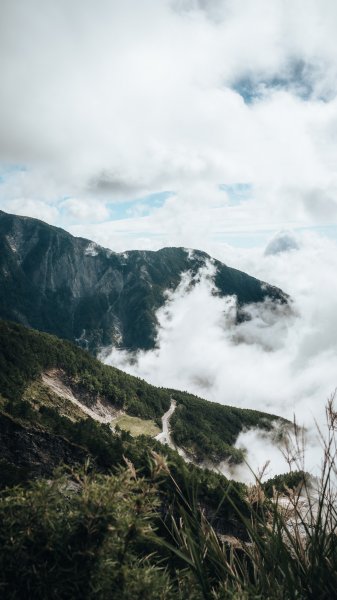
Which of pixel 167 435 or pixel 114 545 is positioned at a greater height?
pixel 167 435

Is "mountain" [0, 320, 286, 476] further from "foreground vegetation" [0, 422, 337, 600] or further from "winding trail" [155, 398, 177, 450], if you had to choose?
"foreground vegetation" [0, 422, 337, 600]

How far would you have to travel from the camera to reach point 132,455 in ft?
251

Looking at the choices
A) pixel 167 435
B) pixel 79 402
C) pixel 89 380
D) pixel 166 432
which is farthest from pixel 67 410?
pixel 166 432

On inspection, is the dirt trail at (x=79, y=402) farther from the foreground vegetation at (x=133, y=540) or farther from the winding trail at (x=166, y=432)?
the foreground vegetation at (x=133, y=540)

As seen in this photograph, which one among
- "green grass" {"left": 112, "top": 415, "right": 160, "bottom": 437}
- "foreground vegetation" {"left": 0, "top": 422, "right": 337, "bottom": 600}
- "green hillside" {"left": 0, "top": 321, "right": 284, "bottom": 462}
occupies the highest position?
"green hillside" {"left": 0, "top": 321, "right": 284, "bottom": 462}

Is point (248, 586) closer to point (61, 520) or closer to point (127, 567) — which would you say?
point (127, 567)

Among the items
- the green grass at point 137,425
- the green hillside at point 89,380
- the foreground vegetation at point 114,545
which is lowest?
the foreground vegetation at point 114,545

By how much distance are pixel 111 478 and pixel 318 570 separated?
10.2ft

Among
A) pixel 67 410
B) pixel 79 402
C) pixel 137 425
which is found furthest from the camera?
pixel 137 425

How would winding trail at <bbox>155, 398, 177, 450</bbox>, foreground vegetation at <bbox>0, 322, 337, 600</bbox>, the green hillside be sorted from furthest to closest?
winding trail at <bbox>155, 398, 177, 450</bbox>
the green hillside
foreground vegetation at <bbox>0, 322, 337, 600</bbox>

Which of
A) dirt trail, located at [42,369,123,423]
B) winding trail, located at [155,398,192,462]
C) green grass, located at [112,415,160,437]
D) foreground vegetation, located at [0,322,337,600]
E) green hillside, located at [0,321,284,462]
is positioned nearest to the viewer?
foreground vegetation, located at [0,322,337,600]

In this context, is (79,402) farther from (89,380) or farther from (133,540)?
(133,540)

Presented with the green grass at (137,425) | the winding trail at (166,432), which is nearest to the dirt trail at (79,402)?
the green grass at (137,425)

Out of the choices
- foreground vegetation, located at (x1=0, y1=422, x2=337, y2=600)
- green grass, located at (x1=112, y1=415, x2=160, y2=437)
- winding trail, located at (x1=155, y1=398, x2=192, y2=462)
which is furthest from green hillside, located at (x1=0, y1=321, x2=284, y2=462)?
foreground vegetation, located at (x1=0, y1=422, x2=337, y2=600)
